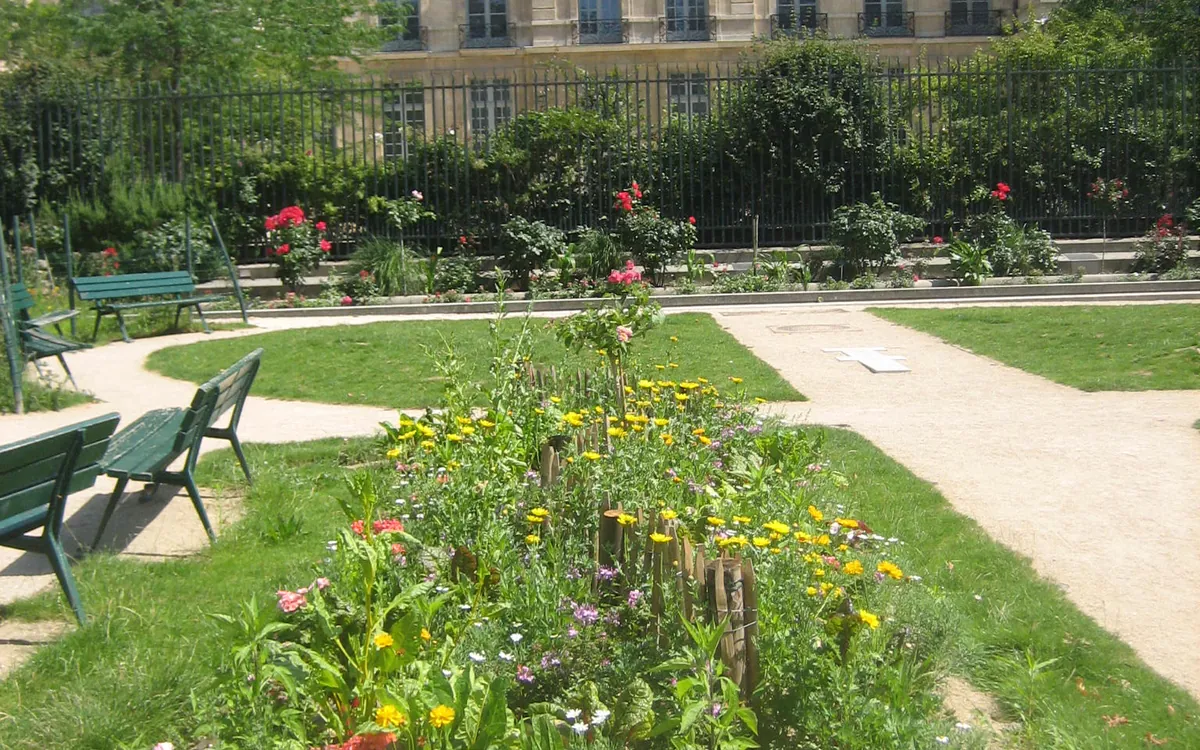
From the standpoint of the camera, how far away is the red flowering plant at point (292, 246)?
60.0 ft

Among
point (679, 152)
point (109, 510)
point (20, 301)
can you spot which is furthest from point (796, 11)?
point (109, 510)

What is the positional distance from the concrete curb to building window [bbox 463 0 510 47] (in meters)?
26.6

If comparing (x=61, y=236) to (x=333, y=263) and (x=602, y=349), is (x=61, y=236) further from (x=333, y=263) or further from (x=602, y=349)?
(x=602, y=349)

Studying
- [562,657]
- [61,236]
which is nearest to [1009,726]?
[562,657]

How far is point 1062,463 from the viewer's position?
7324 mm

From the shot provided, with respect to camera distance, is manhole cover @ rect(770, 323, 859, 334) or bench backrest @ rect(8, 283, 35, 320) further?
manhole cover @ rect(770, 323, 859, 334)

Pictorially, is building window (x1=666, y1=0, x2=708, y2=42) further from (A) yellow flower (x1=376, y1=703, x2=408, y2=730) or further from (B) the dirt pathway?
(A) yellow flower (x1=376, y1=703, x2=408, y2=730)

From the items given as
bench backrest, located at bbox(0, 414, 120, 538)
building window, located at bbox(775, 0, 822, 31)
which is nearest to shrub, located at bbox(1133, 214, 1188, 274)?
bench backrest, located at bbox(0, 414, 120, 538)

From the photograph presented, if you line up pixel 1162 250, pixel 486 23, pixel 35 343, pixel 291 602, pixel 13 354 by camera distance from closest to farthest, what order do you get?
1. pixel 291 602
2. pixel 13 354
3. pixel 35 343
4. pixel 1162 250
5. pixel 486 23

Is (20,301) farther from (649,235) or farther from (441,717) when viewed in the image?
(441,717)

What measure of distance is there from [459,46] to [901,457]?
37277 mm

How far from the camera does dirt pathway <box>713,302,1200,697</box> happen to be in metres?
5.05

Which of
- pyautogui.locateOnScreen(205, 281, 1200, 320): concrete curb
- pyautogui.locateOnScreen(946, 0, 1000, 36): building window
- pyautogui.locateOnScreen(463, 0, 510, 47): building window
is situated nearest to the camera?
pyautogui.locateOnScreen(205, 281, 1200, 320): concrete curb

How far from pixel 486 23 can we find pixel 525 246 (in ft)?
85.7
